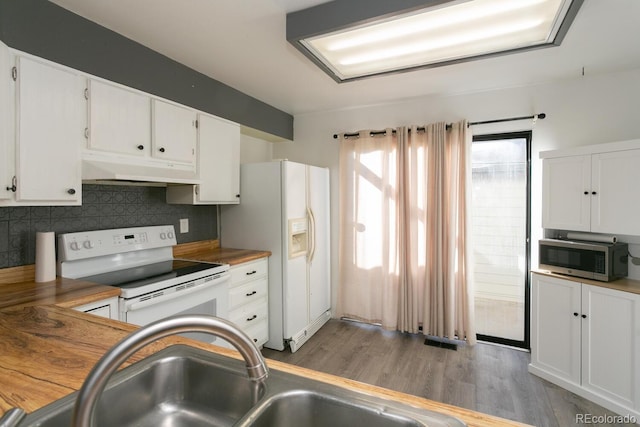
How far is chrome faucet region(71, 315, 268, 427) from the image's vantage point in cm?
46

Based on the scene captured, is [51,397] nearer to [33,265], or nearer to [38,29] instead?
[33,265]

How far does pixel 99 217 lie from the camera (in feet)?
7.36

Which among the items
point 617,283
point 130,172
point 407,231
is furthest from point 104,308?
point 617,283

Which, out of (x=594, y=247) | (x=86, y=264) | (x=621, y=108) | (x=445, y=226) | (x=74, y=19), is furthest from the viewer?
(x=445, y=226)

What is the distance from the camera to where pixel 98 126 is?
189cm

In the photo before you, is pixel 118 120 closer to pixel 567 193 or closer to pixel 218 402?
pixel 218 402

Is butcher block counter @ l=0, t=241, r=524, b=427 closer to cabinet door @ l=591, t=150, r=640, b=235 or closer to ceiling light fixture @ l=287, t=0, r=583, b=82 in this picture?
ceiling light fixture @ l=287, t=0, r=583, b=82

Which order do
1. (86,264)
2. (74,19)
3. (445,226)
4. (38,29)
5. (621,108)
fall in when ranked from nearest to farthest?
1. (38,29)
2. (74,19)
3. (86,264)
4. (621,108)
5. (445,226)

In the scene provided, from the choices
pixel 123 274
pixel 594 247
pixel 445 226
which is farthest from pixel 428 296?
pixel 123 274

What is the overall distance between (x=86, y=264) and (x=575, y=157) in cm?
366

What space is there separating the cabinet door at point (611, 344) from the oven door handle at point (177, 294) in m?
2.74

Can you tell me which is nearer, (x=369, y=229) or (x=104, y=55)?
(x=104, y=55)

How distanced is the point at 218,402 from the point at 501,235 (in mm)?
3086

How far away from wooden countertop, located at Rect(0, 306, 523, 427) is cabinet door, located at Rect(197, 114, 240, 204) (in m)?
1.56
